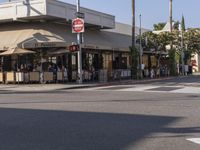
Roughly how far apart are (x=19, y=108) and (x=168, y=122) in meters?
6.17

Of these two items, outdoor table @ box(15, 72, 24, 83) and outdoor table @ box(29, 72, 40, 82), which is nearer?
outdoor table @ box(15, 72, 24, 83)

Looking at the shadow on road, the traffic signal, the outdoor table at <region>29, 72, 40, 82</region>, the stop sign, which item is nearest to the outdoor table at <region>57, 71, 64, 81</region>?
the outdoor table at <region>29, 72, 40, 82</region>

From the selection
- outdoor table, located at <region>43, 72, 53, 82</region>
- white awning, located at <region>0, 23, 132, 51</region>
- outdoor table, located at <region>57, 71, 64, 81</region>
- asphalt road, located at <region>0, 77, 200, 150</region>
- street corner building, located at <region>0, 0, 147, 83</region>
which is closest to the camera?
asphalt road, located at <region>0, 77, 200, 150</region>

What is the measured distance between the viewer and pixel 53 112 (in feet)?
50.3

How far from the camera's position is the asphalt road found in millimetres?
9422

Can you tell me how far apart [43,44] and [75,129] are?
25.6 metres

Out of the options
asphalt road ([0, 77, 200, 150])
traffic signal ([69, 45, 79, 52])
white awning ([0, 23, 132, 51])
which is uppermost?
white awning ([0, 23, 132, 51])

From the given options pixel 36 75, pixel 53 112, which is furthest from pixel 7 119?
pixel 36 75

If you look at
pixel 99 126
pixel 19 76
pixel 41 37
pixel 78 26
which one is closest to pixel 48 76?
pixel 19 76

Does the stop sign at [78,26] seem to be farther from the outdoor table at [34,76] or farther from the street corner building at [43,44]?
the outdoor table at [34,76]

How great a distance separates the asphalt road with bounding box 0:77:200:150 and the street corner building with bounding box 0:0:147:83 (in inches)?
760

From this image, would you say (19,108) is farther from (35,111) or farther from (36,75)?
(36,75)

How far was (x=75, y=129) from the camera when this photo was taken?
11.5 meters

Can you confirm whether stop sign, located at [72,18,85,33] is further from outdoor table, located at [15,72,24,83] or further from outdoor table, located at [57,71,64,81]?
outdoor table, located at [15,72,24,83]
